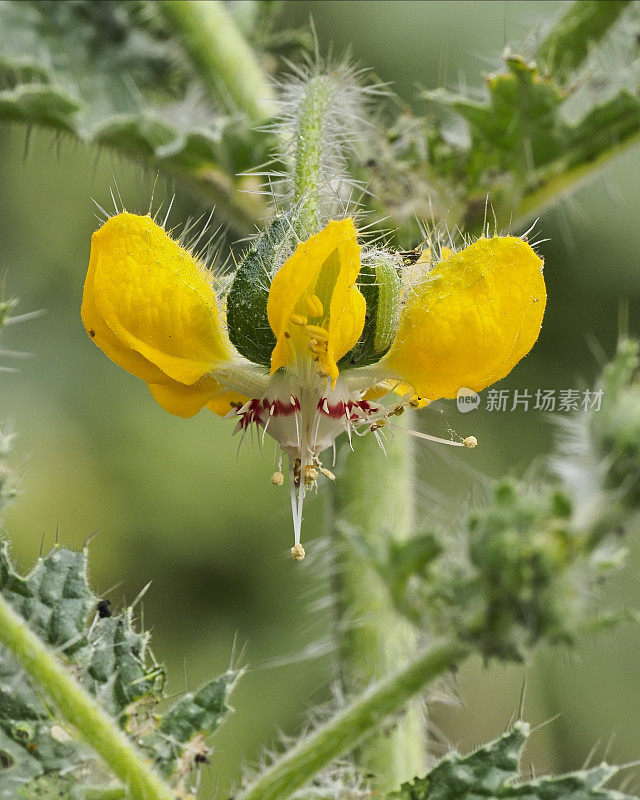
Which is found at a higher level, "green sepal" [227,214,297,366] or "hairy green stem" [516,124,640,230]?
"hairy green stem" [516,124,640,230]

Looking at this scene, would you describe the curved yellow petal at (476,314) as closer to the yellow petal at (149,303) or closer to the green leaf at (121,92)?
the yellow petal at (149,303)

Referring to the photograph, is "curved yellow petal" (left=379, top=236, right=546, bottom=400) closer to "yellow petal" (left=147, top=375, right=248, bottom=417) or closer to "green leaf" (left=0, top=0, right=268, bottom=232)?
"yellow petal" (left=147, top=375, right=248, bottom=417)

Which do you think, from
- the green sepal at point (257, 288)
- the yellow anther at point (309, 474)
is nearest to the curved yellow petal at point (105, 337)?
the green sepal at point (257, 288)

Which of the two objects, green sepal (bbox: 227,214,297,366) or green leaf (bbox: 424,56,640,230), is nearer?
green sepal (bbox: 227,214,297,366)

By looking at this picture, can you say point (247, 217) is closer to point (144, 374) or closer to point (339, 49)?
point (144, 374)

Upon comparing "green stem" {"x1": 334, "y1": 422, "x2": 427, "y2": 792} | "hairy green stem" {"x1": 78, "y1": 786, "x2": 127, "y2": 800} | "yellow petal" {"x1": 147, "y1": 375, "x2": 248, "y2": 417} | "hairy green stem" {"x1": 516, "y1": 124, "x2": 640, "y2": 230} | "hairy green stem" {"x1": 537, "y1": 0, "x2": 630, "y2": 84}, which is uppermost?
"hairy green stem" {"x1": 537, "y1": 0, "x2": 630, "y2": 84}

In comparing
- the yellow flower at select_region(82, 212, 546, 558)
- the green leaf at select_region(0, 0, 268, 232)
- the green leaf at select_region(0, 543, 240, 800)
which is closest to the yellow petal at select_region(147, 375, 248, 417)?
the yellow flower at select_region(82, 212, 546, 558)
